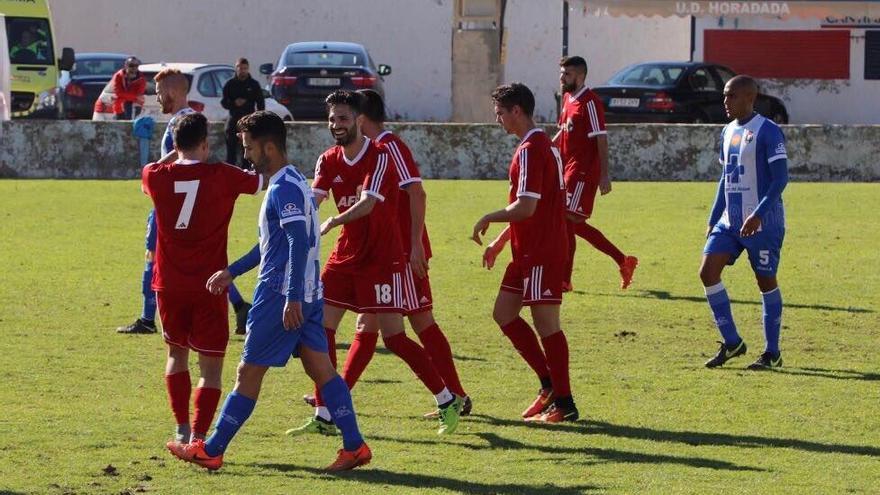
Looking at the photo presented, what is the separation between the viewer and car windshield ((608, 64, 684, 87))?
107 ft

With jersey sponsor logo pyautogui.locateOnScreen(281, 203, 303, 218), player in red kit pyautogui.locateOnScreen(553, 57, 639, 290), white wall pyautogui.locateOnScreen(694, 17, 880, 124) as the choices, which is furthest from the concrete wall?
jersey sponsor logo pyautogui.locateOnScreen(281, 203, 303, 218)

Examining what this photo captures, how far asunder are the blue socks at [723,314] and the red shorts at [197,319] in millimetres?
3975

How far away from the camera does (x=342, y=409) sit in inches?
296

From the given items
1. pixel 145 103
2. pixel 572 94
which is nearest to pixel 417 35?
pixel 145 103

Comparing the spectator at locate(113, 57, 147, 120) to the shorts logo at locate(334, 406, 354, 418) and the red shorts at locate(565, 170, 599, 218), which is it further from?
the shorts logo at locate(334, 406, 354, 418)

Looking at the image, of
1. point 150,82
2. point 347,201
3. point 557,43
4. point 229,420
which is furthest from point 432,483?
point 557,43

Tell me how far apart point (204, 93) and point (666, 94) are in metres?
8.51

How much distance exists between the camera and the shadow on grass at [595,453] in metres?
7.88

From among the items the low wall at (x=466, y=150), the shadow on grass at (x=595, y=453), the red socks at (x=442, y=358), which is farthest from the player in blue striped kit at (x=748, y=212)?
the low wall at (x=466, y=150)

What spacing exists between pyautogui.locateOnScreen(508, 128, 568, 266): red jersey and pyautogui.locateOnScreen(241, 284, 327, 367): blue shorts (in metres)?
1.64

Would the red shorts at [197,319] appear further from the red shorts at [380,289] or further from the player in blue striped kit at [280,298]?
the red shorts at [380,289]

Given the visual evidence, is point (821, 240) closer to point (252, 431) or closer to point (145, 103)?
point (252, 431)

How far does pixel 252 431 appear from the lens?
8617 mm

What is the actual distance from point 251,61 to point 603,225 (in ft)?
82.7
